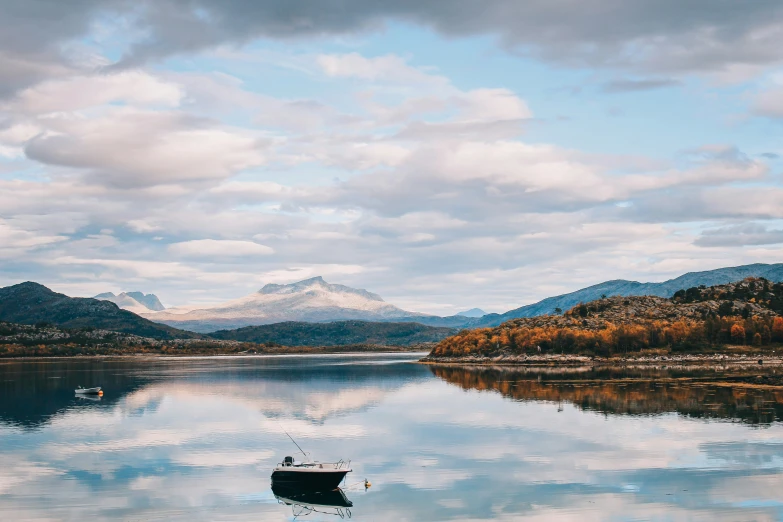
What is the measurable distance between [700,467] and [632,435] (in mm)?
18182

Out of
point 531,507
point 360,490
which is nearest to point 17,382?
point 360,490

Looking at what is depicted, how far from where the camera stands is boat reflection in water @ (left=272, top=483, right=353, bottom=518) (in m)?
54.5

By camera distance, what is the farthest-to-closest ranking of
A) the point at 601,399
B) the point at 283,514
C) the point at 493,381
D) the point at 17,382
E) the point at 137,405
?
the point at 17,382 → the point at 493,381 → the point at 137,405 → the point at 601,399 → the point at 283,514

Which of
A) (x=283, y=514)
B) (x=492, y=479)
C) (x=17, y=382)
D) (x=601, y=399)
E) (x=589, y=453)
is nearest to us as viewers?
(x=283, y=514)

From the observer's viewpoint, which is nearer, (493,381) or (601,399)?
(601,399)

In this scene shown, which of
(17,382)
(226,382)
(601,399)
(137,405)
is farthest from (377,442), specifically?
(17,382)

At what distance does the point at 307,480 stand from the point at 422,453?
20.4m

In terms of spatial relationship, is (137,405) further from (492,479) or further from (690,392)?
(690,392)

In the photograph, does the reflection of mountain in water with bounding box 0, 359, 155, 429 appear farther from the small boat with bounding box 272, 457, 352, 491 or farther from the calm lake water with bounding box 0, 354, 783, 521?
the small boat with bounding box 272, 457, 352, 491

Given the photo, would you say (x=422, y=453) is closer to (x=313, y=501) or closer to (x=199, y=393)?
(x=313, y=501)

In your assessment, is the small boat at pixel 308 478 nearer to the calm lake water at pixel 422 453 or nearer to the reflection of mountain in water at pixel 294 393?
the calm lake water at pixel 422 453

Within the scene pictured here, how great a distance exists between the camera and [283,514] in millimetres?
53500

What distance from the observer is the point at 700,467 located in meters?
66.1

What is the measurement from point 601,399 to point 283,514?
7946 cm
